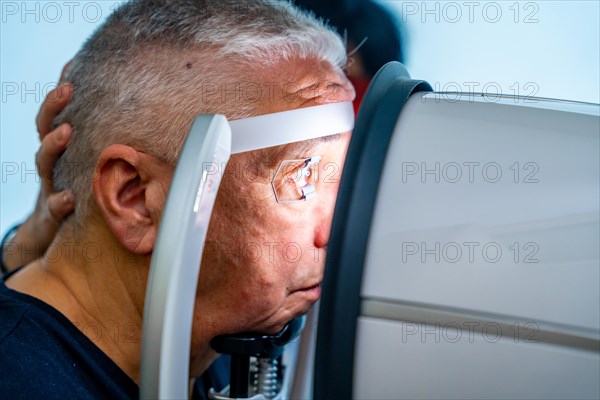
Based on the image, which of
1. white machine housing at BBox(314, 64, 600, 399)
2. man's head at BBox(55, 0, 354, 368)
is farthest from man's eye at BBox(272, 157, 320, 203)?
white machine housing at BBox(314, 64, 600, 399)

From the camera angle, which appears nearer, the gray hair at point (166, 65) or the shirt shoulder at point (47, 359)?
the shirt shoulder at point (47, 359)

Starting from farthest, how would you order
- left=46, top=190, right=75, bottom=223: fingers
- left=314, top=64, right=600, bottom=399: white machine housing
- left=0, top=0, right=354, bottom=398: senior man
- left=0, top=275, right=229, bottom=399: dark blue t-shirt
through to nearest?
1. left=46, top=190, right=75, bottom=223: fingers
2. left=0, top=0, right=354, bottom=398: senior man
3. left=0, top=275, right=229, bottom=399: dark blue t-shirt
4. left=314, top=64, right=600, bottom=399: white machine housing

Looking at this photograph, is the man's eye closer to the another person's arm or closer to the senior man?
the senior man

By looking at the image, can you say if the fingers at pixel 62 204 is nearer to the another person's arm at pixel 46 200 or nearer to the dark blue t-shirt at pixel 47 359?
the another person's arm at pixel 46 200

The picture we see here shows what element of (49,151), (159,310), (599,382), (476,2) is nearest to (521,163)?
(599,382)

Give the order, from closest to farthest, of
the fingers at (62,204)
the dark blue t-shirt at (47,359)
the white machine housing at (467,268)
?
the white machine housing at (467,268)
the dark blue t-shirt at (47,359)
the fingers at (62,204)

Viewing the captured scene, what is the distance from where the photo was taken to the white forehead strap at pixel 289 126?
1.01 meters

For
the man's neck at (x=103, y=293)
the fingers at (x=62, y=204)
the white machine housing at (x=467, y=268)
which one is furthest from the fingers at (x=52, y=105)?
the white machine housing at (x=467, y=268)

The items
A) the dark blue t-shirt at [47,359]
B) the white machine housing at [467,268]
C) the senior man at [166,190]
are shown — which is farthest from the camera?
the senior man at [166,190]

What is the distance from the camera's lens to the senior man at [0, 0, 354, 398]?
1.12m

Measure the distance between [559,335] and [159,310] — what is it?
0.40m

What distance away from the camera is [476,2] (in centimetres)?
168

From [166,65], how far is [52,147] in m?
0.27

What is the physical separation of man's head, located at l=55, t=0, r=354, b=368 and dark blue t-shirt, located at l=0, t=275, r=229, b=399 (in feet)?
0.44
